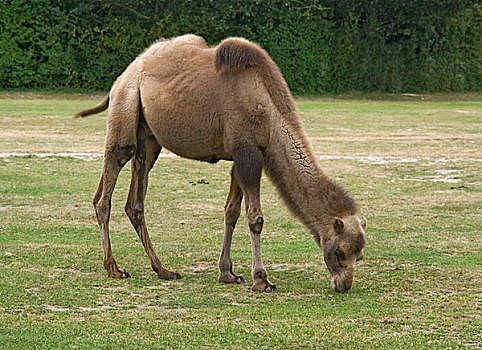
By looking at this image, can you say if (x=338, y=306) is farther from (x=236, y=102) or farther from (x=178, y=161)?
(x=178, y=161)

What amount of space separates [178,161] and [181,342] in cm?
1259

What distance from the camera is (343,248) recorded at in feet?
26.5

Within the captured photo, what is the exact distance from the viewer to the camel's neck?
8.30 meters

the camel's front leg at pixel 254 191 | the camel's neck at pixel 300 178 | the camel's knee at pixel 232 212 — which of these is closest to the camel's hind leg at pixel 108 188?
the camel's knee at pixel 232 212

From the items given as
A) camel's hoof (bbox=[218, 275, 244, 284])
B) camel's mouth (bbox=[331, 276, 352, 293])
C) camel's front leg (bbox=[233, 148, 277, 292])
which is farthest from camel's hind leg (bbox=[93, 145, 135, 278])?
camel's mouth (bbox=[331, 276, 352, 293])

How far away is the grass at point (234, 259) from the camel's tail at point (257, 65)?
178 centimetres

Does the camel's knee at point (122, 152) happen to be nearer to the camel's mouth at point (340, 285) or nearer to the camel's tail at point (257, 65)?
the camel's tail at point (257, 65)

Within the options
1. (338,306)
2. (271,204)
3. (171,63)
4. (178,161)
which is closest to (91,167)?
(178,161)

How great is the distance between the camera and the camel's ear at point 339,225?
8.04m

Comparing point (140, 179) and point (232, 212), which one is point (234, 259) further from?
point (140, 179)

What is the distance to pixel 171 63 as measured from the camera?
908 centimetres

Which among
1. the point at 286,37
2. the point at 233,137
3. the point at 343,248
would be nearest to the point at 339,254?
the point at 343,248

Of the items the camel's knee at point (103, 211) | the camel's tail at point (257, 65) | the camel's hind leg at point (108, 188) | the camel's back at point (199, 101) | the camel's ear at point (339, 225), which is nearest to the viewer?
the camel's ear at point (339, 225)

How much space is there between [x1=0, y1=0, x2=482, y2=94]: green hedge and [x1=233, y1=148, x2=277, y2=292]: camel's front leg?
1070 inches
